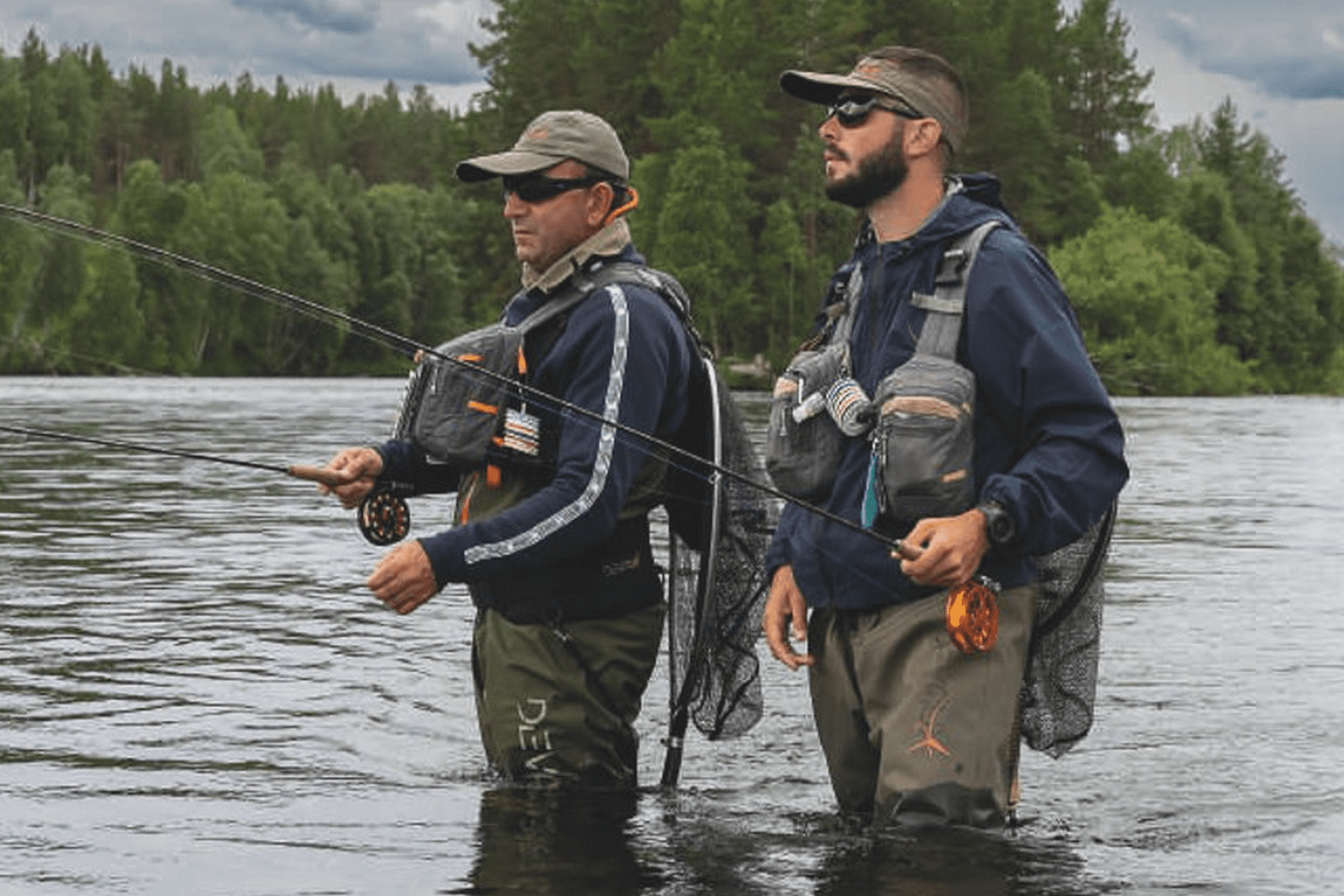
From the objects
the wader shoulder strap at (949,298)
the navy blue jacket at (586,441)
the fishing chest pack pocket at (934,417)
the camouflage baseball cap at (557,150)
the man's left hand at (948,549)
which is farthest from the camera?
the camouflage baseball cap at (557,150)

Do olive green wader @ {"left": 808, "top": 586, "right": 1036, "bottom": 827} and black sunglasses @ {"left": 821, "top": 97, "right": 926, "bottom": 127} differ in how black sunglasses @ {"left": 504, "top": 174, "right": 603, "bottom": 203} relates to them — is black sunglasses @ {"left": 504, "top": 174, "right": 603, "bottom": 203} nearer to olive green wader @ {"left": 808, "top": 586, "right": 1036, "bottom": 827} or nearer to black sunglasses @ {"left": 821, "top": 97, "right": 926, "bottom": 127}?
black sunglasses @ {"left": 821, "top": 97, "right": 926, "bottom": 127}

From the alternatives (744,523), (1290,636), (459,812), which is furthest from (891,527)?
(1290,636)

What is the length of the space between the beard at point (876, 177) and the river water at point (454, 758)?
1337 millimetres

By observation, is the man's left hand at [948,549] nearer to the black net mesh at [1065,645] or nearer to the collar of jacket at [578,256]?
the black net mesh at [1065,645]

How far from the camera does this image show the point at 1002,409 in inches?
183

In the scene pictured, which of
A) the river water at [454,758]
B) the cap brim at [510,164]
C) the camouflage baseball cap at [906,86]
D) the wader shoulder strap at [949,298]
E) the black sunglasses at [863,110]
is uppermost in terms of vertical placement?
the camouflage baseball cap at [906,86]

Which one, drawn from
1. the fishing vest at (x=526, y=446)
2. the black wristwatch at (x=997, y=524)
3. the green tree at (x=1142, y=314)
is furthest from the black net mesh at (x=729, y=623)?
the green tree at (x=1142, y=314)

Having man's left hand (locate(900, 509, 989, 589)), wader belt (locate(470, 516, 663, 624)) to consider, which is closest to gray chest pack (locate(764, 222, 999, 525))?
man's left hand (locate(900, 509, 989, 589))

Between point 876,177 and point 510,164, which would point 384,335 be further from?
point 876,177

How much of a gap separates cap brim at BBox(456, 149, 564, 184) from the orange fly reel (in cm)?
155

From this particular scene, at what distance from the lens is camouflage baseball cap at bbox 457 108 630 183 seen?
544 centimetres

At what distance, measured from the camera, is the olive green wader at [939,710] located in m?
4.56

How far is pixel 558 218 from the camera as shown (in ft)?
17.9

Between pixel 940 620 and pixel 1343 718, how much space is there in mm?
4688
